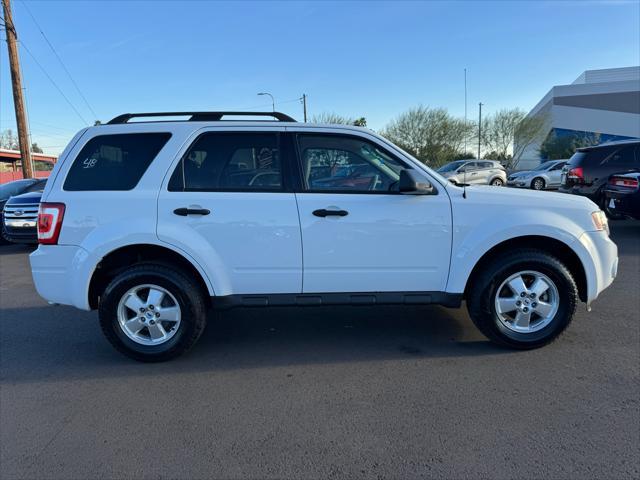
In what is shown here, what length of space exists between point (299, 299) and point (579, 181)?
10090mm

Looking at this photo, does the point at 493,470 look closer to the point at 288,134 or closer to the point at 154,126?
the point at 288,134

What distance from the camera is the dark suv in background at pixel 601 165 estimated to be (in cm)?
1082

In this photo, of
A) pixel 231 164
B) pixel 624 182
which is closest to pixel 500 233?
pixel 231 164

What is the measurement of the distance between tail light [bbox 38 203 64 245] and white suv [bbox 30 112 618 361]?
1 cm

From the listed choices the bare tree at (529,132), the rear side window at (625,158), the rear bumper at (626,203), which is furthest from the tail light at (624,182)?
the bare tree at (529,132)

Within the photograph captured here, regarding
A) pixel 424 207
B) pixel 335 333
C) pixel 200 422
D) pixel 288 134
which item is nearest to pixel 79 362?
pixel 200 422

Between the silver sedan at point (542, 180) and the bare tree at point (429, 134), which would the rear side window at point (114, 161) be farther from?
the bare tree at point (429, 134)

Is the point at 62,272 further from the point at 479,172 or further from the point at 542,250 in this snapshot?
the point at 479,172

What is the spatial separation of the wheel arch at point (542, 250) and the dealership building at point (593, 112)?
5981cm

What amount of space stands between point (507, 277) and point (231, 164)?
8.47 ft

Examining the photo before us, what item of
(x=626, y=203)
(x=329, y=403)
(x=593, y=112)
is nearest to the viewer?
(x=329, y=403)

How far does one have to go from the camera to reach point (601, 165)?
430 inches

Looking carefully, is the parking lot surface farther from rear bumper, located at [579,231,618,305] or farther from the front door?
the front door

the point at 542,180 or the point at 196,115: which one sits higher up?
the point at 542,180
